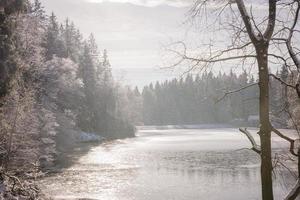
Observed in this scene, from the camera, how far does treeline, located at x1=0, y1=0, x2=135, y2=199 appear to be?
1050 inches

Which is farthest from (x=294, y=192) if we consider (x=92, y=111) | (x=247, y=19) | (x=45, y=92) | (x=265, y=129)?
(x=92, y=111)

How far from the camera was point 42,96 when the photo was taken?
51.3m

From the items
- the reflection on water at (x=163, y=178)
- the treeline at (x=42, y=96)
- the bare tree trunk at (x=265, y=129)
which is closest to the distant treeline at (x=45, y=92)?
the treeline at (x=42, y=96)

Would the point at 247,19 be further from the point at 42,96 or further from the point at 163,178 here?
the point at 42,96

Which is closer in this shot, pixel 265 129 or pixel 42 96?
pixel 265 129

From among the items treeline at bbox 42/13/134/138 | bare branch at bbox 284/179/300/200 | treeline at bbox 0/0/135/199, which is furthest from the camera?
treeline at bbox 42/13/134/138

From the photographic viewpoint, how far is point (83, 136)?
80.8 m

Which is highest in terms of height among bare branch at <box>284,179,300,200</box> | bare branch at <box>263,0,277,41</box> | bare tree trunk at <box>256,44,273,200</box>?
bare branch at <box>263,0,277,41</box>

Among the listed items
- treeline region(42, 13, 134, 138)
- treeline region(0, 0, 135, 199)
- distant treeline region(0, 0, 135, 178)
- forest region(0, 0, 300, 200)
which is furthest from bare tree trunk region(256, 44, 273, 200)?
treeline region(42, 13, 134, 138)

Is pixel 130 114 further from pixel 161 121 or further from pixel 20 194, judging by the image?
pixel 20 194

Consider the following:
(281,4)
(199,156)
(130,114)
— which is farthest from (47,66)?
(130,114)

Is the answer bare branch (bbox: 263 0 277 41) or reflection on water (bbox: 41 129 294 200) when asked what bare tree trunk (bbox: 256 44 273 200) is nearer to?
bare branch (bbox: 263 0 277 41)

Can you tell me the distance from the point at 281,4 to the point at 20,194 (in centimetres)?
1580

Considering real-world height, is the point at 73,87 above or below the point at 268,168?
above
